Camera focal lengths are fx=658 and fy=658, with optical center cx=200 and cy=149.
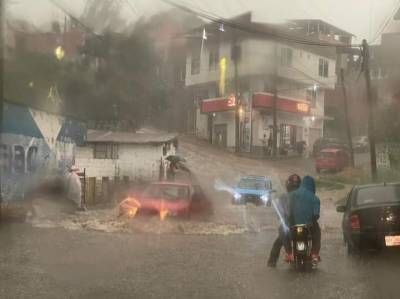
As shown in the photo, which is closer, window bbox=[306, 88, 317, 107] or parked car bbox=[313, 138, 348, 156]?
window bbox=[306, 88, 317, 107]

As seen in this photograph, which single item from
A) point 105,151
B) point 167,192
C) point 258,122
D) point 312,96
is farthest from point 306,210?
point 105,151

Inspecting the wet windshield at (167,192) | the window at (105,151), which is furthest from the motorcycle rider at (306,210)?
the window at (105,151)

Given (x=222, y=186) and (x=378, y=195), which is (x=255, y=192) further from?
(x=378, y=195)

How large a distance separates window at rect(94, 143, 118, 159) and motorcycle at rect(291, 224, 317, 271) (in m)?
14.1

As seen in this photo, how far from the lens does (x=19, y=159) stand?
14656mm

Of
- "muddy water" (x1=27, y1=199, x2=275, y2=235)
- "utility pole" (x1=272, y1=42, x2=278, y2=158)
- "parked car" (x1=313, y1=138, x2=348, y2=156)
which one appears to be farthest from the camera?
"parked car" (x1=313, y1=138, x2=348, y2=156)

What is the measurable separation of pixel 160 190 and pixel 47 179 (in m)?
3.78

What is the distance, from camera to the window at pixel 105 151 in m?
21.4

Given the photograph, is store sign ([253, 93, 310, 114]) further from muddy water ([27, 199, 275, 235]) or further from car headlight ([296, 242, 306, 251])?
car headlight ([296, 242, 306, 251])

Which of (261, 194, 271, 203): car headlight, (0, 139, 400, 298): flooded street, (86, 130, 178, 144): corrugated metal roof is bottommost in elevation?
(0, 139, 400, 298): flooded street

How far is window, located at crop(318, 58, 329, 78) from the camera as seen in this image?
18.9 metres

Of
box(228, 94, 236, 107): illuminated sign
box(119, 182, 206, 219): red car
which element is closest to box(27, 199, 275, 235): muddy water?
box(119, 182, 206, 219): red car

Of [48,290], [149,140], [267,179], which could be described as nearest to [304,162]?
[267,179]

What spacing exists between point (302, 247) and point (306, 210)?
441mm
